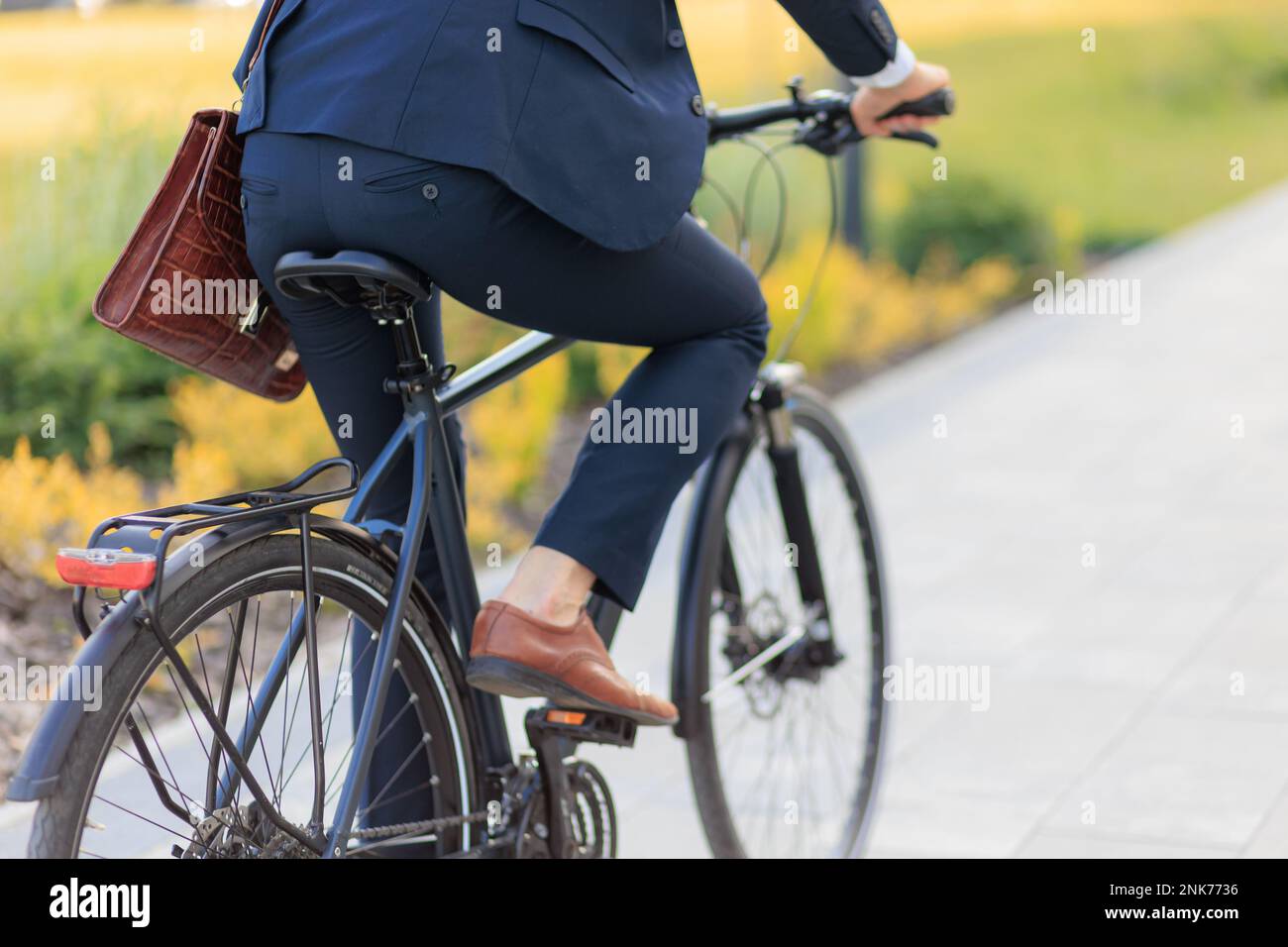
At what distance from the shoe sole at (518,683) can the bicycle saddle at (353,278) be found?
0.50 metres

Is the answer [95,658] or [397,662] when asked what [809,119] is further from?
[95,658]

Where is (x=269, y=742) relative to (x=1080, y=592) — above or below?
below

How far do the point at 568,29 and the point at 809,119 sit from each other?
861mm

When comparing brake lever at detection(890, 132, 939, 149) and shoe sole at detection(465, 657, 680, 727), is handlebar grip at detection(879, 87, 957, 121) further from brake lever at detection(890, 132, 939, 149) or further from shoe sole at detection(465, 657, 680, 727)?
shoe sole at detection(465, 657, 680, 727)

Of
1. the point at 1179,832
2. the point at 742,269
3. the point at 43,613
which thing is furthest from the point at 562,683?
the point at 43,613

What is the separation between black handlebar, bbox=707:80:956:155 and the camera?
2.82 m

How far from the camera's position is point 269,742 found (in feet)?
7.20

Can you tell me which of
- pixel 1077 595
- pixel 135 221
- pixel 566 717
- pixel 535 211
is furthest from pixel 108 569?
pixel 135 221

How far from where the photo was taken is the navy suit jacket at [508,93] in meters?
2.08

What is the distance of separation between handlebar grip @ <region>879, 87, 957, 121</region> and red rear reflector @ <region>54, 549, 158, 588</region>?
1.46 m

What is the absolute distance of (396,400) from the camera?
2.44 meters

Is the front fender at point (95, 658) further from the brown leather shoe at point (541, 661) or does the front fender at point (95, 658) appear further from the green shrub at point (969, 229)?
the green shrub at point (969, 229)
